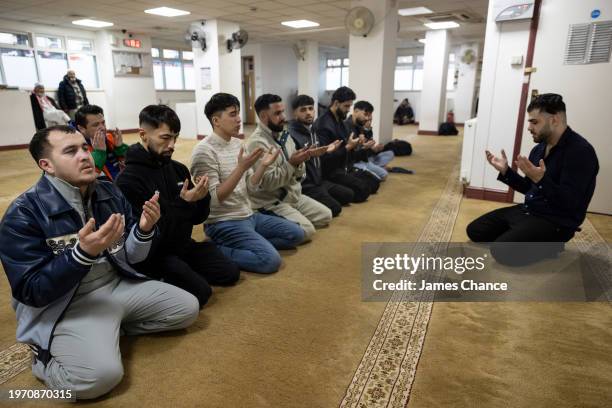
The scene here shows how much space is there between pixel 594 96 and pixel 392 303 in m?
2.82

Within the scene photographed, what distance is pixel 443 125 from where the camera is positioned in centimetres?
1015

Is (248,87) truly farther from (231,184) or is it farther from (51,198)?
(51,198)

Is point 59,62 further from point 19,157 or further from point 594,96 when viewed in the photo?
point 594,96

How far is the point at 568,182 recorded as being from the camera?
2.31 meters

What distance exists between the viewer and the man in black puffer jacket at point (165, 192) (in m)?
1.92

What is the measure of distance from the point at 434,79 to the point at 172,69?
796 centimetres

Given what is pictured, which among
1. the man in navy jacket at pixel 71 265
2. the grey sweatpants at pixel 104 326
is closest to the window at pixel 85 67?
the man in navy jacket at pixel 71 265

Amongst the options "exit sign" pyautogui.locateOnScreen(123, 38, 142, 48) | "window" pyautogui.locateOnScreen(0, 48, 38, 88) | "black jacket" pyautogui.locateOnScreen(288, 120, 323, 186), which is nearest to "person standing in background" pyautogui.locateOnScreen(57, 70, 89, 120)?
"window" pyautogui.locateOnScreen(0, 48, 38, 88)

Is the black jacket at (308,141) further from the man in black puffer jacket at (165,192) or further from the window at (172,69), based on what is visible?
the window at (172,69)

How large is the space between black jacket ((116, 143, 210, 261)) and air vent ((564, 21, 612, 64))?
3.37 meters

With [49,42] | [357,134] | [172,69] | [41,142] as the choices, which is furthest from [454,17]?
[49,42]

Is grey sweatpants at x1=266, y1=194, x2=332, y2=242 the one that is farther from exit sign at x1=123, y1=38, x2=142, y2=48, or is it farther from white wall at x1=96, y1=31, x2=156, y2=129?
exit sign at x1=123, y1=38, x2=142, y2=48

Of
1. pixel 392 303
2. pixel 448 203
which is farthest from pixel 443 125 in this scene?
pixel 392 303

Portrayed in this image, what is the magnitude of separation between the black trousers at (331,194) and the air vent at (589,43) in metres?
2.26
